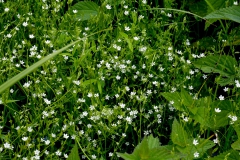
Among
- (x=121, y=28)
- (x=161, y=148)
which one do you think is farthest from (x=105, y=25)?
(x=161, y=148)

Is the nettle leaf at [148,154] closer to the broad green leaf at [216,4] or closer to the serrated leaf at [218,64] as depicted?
the serrated leaf at [218,64]

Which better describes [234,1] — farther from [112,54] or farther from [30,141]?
[30,141]

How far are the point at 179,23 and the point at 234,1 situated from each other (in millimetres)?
371

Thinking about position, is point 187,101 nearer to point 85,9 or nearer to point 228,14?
point 228,14

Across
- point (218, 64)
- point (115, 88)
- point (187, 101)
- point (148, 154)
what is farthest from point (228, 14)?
point (148, 154)

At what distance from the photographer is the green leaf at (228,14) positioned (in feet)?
7.91

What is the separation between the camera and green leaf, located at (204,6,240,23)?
241cm

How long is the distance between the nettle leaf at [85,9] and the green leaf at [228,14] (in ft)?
2.80

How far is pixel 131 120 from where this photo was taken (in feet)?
7.63

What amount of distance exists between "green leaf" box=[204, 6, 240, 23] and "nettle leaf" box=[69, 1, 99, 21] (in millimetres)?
855

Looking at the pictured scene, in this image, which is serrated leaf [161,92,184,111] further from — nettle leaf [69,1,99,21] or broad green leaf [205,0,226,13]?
nettle leaf [69,1,99,21]

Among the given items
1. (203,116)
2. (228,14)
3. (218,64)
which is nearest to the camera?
(203,116)

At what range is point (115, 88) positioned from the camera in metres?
2.51

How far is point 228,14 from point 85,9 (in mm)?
963
